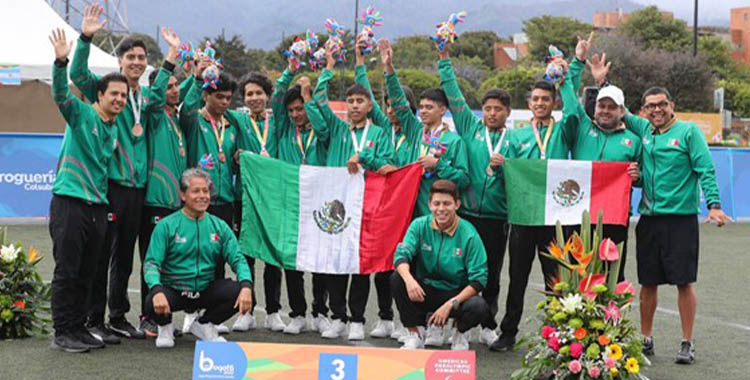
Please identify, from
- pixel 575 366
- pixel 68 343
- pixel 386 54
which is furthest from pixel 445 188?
pixel 68 343

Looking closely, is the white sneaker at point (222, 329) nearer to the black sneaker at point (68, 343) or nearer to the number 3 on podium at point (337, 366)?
the black sneaker at point (68, 343)

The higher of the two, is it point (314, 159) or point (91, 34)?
point (91, 34)

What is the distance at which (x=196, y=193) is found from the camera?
7.05 m

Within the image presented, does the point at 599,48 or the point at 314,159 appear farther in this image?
the point at 599,48

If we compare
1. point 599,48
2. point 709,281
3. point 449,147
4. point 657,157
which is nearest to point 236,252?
point 449,147

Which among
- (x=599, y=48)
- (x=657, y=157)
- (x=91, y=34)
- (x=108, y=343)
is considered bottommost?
(x=108, y=343)

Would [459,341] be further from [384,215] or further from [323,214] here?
[323,214]

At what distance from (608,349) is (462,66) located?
76.7 metres

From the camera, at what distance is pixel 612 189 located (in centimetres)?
734

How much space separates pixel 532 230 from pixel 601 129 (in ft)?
2.94

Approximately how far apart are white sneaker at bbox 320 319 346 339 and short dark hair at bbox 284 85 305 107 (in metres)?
1.77

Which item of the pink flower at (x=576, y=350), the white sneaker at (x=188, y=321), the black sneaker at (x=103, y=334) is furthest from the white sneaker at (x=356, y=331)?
the pink flower at (x=576, y=350)

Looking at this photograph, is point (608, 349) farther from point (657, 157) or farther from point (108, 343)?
point (108, 343)

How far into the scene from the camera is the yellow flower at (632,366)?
568cm
